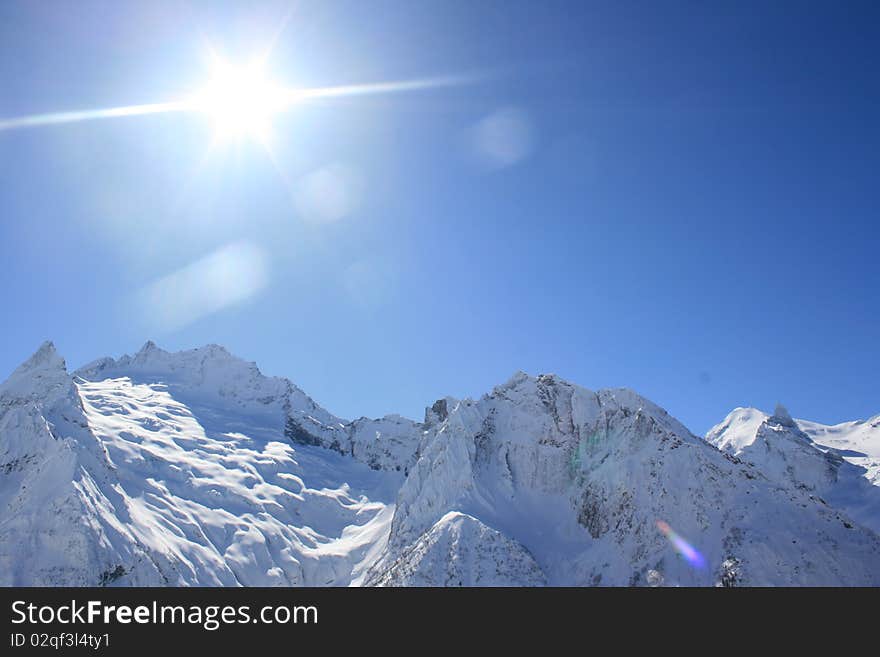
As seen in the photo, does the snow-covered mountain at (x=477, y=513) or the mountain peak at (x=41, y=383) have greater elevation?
the mountain peak at (x=41, y=383)

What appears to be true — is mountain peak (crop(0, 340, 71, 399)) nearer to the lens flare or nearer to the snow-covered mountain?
the snow-covered mountain

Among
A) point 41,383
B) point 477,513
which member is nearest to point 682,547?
point 477,513

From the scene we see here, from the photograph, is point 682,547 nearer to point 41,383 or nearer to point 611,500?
point 611,500

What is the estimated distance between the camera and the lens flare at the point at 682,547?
250 ft

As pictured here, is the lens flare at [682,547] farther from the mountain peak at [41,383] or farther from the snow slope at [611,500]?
the mountain peak at [41,383]

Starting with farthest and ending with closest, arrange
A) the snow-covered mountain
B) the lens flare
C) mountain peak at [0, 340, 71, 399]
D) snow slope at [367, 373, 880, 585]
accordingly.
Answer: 1. mountain peak at [0, 340, 71, 399]
2. the snow-covered mountain
3. the lens flare
4. snow slope at [367, 373, 880, 585]

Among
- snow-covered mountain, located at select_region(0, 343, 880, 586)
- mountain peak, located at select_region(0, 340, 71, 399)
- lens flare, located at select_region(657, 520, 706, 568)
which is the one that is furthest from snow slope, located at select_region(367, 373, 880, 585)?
mountain peak, located at select_region(0, 340, 71, 399)

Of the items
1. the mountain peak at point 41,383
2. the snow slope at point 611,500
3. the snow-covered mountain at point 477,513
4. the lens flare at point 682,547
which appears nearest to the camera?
the snow slope at point 611,500

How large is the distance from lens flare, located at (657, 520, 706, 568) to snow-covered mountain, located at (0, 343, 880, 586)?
29cm

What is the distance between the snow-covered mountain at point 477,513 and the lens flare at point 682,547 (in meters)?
0.29

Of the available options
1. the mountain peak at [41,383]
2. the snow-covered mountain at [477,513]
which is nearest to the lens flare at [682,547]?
the snow-covered mountain at [477,513]

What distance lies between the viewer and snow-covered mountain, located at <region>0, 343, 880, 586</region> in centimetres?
7712
